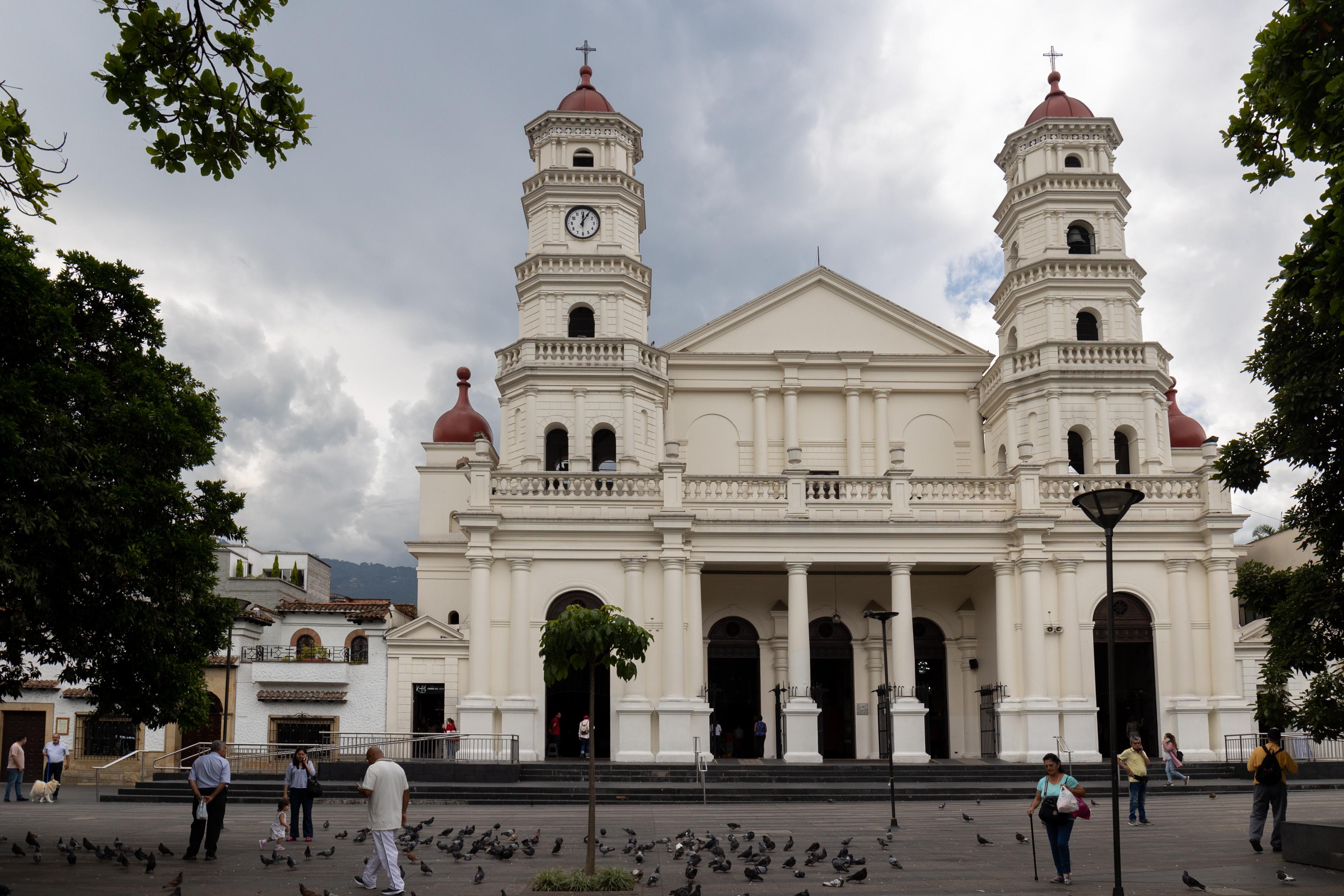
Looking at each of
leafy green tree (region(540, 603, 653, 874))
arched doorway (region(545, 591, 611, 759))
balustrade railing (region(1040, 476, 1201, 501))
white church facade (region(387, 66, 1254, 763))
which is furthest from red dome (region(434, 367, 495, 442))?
leafy green tree (region(540, 603, 653, 874))

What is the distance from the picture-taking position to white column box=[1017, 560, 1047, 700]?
3189 cm

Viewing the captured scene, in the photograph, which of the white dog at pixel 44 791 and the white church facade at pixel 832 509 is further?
the white church facade at pixel 832 509

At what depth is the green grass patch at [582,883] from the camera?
43.0ft

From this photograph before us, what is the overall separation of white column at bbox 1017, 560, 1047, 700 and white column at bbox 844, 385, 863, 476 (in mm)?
6504

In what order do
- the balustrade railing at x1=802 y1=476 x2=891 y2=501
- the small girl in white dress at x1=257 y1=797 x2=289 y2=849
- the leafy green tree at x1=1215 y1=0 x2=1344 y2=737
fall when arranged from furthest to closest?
the balustrade railing at x1=802 y1=476 x2=891 y2=501
the small girl in white dress at x1=257 y1=797 x2=289 y2=849
the leafy green tree at x1=1215 y1=0 x2=1344 y2=737

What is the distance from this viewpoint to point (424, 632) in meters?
35.5

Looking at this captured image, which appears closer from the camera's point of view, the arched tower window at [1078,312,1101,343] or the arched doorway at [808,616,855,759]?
the arched doorway at [808,616,855,759]

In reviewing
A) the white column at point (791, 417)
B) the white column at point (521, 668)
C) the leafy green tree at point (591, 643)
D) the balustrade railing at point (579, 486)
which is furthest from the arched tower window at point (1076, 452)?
the leafy green tree at point (591, 643)

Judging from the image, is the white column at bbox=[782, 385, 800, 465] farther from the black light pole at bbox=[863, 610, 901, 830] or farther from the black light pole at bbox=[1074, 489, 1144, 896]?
the black light pole at bbox=[1074, 489, 1144, 896]

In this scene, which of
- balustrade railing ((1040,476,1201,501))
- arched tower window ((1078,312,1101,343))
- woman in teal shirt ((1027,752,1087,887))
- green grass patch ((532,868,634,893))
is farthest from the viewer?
arched tower window ((1078,312,1101,343))

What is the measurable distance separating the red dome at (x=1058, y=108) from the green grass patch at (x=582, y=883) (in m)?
30.4

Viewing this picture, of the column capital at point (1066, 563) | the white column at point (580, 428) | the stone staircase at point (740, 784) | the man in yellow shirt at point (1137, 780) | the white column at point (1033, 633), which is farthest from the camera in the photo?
the white column at point (580, 428)

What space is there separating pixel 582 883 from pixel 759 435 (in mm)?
25152

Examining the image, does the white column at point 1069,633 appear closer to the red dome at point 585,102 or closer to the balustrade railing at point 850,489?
the balustrade railing at point 850,489
